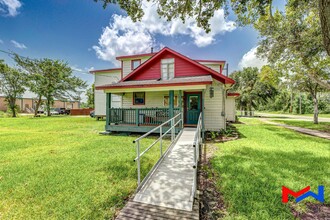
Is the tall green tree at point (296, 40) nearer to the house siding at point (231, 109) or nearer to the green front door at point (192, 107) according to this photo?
the green front door at point (192, 107)

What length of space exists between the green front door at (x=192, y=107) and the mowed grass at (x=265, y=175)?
3.81 metres

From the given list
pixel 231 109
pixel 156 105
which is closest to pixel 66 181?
pixel 156 105

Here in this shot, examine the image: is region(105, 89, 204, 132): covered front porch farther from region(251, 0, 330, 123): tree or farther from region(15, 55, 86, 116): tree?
region(15, 55, 86, 116): tree

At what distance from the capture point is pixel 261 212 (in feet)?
8.89

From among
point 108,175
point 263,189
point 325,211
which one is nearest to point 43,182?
point 108,175

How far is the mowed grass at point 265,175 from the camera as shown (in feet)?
9.31

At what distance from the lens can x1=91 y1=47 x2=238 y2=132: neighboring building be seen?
8.83 metres

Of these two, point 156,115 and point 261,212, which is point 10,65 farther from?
point 261,212

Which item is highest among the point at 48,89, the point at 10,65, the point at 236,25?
the point at 10,65

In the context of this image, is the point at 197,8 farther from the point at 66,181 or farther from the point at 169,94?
the point at 66,181

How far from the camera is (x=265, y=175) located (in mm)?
4152

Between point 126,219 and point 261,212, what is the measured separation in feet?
7.69

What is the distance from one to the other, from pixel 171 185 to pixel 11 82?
112 ft
